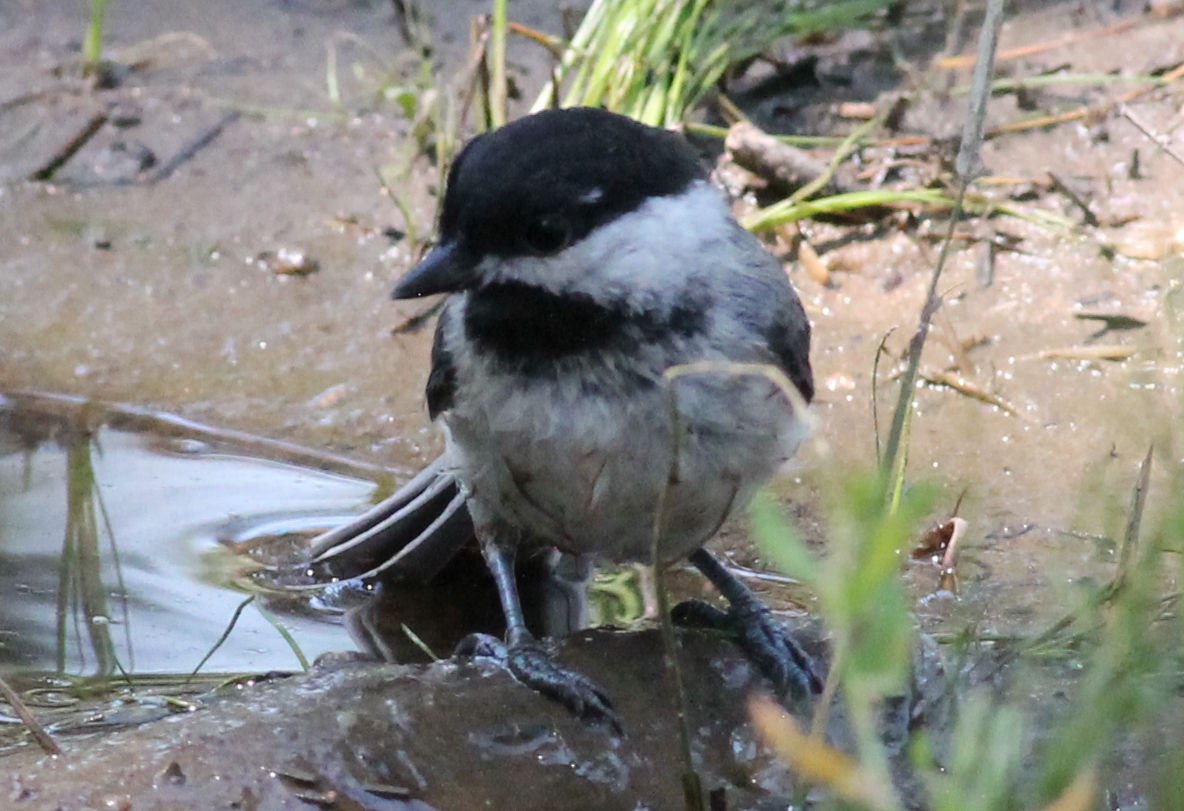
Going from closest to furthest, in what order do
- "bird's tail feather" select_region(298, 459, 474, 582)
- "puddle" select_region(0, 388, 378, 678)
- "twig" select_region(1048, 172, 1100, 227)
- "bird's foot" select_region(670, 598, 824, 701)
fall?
"bird's foot" select_region(670, 598, 824, 701) → "puddle" select_region(0, 388, 378, 678) → "bird's tail feather" select_region(298, 459, 474, 582) → "twig" select_region(1048, 172, 1100, 227)

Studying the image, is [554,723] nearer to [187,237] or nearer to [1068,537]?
[1068,537]

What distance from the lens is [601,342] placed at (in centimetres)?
246

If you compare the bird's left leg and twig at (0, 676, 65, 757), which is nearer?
twig at (0, 676, 65, 757)

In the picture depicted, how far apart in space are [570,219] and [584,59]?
2559 millimetres

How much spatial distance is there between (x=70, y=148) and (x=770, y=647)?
3.43 meters

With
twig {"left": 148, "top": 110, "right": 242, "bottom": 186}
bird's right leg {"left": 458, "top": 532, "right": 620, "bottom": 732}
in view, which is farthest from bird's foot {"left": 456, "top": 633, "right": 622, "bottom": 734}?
twig {"left": 148, "top": 110, "right": 242, "bottom": 186}

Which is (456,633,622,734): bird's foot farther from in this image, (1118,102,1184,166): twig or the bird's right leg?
(1118,102,1184,166): twig

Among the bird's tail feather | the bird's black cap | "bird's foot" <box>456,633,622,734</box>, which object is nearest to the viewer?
the bird's black cap

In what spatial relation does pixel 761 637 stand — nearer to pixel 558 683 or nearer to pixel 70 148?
pixel 558 683

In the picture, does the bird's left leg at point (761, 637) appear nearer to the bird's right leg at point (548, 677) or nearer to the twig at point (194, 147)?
the bird's right leg at point (548, 677)

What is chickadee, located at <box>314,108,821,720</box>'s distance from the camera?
2396 millimetres

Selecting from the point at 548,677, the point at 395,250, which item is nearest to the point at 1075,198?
the point at 395,250

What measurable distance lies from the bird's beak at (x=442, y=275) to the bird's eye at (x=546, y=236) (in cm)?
10

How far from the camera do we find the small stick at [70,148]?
5.08 metres
